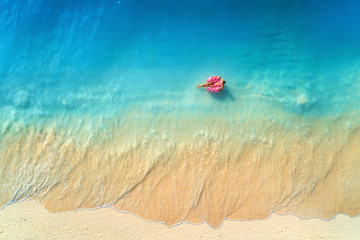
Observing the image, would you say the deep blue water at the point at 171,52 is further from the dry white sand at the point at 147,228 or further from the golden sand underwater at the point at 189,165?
the dry white sand at the point at 147,228

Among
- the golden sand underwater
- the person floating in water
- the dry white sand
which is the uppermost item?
the person floating in water

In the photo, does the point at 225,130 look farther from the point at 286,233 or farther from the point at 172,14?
the point at 172,14

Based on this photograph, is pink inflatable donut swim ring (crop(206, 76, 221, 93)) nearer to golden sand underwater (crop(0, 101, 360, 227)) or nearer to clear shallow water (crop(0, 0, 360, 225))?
clear shallow water (crop(0, 0, 360, 225))

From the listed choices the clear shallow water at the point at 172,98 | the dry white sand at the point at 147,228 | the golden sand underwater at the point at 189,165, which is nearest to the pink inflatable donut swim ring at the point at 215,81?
the clear shallow water at the point at 172,98

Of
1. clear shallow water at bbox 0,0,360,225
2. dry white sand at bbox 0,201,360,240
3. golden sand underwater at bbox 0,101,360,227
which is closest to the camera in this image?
dry white sand at bbox 0,201,360,240

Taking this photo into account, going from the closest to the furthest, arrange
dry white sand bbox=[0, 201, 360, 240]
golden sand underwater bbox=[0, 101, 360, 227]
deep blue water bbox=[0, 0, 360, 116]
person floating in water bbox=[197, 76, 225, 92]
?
dry white sand bbox=[0, 201, 360, 240] < golden sand underwater bbox=[0, 101, 360, 227] < person floating in water bbox=[197, 76, 225, 92] < deep blue water bbox=[0, 0, 360, 116]

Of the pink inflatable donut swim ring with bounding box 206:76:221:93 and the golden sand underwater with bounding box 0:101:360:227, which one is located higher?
the pink inflatable donut swim ring with bounding box 206:76:221:93

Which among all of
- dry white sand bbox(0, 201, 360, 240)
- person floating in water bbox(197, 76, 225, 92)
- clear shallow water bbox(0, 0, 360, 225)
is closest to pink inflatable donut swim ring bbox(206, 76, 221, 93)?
person floating in water bbox(197, 76, 225, 92)

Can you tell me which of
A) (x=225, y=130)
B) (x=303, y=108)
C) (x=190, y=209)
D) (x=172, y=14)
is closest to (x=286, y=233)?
(x=190, y=209)
